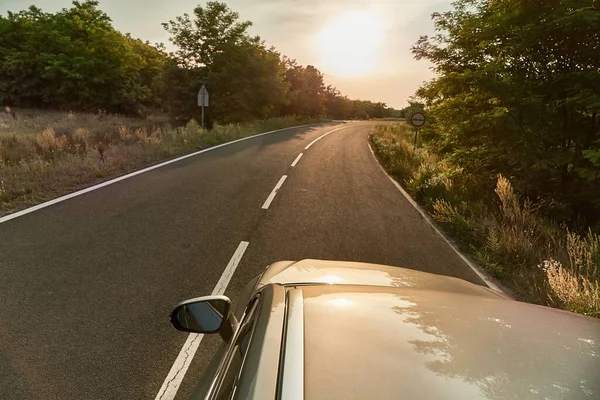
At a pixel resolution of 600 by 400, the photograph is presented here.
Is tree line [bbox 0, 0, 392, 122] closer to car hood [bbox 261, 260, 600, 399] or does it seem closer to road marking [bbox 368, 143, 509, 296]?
road marking [bbox 368, 143, 509, 296]

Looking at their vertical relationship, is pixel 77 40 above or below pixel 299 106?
above

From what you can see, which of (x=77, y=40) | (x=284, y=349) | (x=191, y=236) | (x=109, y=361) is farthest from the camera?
(x=77, y=40)

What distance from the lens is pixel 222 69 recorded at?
107 ft

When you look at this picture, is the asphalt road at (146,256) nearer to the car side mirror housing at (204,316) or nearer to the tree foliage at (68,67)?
the car side mirror housing at (204,316)

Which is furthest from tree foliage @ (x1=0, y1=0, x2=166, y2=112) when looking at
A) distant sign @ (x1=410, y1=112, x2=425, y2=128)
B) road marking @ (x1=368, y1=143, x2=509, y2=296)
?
road marking @ (x1=368, y1=143, x2=509, y2=296)

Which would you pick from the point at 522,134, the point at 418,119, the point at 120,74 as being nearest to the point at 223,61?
the point at 120,74

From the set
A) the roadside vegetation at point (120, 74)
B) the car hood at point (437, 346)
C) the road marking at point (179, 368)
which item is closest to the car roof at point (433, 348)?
the car hood at point (437, 346)

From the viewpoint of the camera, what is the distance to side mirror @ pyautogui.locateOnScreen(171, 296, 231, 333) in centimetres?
193

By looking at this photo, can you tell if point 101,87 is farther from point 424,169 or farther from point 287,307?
point 287,307

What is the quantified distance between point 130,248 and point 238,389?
442cm

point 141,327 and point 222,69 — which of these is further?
point 222,69

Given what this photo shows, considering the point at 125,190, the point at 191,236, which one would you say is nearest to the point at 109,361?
the point at 191,236

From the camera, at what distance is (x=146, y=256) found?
16.0ft

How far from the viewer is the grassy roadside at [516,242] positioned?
4.14m
